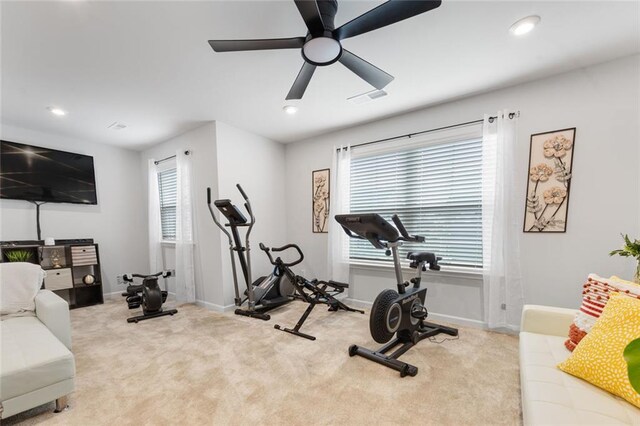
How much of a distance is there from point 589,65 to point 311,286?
345cm

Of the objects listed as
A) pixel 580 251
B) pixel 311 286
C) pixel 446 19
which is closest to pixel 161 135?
pixel 311 286

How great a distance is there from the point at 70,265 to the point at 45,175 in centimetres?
134

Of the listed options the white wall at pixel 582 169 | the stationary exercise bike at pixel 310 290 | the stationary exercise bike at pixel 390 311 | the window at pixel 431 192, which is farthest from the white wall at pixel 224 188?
the white wall at pixel 582 169

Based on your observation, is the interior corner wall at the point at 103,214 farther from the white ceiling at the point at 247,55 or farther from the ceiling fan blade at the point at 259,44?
the ceiling fan blade at the point at 259,44

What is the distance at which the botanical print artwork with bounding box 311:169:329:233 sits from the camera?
4.00 m

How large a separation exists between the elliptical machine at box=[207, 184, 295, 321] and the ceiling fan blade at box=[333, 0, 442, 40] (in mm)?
2092

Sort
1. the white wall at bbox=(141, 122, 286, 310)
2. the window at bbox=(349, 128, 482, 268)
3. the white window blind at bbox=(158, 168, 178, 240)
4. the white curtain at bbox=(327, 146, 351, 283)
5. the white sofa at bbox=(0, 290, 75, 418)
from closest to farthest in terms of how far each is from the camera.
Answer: the white sofa at bbox=(0, 290, 75, 418) → the window at bbox=(349, 128, 482, 268) → the white wall at bbox=(141, 122, 286, 310) → the white curtain at bbox=(327, 146, 351, 283) → the white window blind at bbox=(158, 168, 178, 240)

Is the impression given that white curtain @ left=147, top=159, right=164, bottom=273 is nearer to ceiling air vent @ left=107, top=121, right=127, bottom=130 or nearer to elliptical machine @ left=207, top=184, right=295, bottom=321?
ceiling air vent @ left=107, top=121, right=127, bottom=130

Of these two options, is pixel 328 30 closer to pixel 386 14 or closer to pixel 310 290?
pixel 386 14

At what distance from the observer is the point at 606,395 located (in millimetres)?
1152

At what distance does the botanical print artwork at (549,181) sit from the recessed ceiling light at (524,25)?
109 cm

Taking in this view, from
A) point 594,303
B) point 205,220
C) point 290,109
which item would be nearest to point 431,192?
point 594,303

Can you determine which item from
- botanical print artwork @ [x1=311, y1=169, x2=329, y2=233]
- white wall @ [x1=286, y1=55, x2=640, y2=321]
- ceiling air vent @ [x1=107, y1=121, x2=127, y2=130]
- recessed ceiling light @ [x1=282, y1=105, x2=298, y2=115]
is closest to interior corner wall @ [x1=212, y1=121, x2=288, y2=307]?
botanical print artwork @ [x1=311, y1=169, x2=329, y2=233]

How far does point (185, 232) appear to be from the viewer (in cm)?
388
